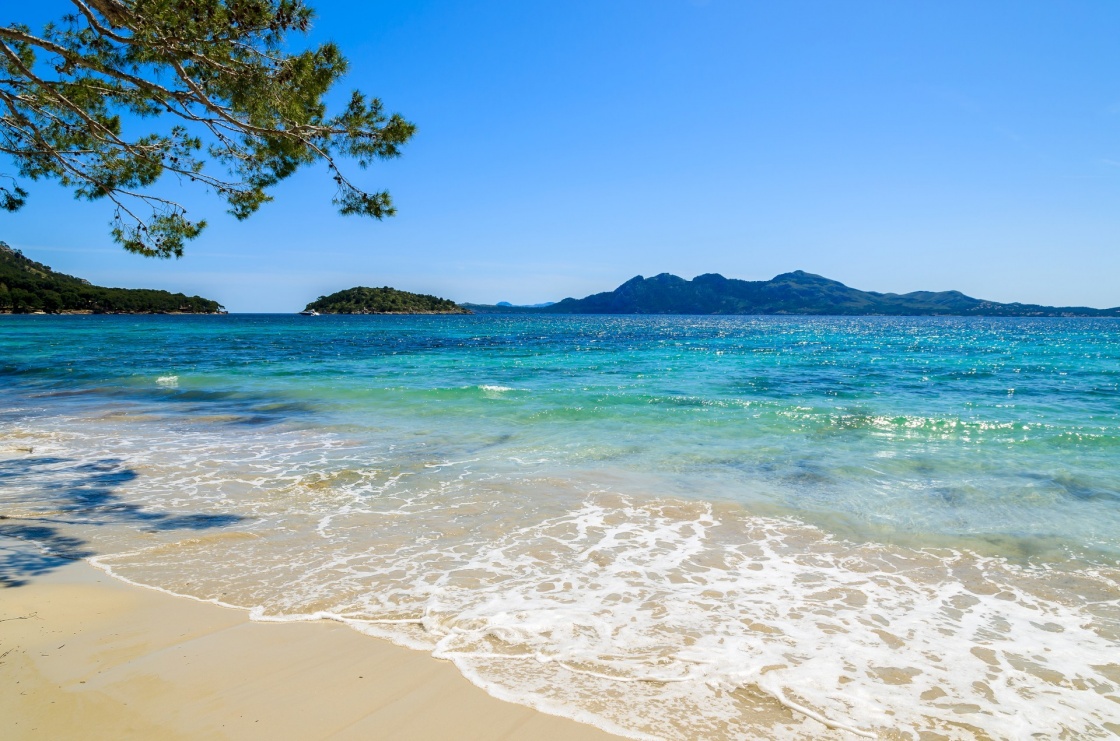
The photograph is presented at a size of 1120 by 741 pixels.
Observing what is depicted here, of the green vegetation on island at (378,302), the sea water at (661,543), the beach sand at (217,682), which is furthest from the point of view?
the green vegetation on island at (378,302)

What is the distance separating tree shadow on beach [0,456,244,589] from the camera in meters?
5.82

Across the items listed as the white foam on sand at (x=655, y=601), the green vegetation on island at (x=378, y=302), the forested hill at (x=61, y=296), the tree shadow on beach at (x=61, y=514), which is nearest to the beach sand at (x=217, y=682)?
the white foam on sand at (x=655, y=601)

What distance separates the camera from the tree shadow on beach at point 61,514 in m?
5.82

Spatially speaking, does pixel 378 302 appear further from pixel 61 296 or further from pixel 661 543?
pixel 661 543

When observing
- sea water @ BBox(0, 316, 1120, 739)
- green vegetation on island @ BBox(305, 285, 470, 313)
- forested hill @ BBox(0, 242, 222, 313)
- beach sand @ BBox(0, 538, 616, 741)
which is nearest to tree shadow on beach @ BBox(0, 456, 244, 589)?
sea water @ BBox(0, 316, 1120, 739)

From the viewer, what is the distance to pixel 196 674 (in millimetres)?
3838

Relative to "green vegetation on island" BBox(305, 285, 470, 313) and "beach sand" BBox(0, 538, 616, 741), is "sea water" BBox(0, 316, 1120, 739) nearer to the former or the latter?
"beach sand" BBox(0, 538, 616, 741)

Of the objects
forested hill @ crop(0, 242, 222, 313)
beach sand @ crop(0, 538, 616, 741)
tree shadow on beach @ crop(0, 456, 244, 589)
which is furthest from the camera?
forested hill @ crop(0, 242, 222, 313)

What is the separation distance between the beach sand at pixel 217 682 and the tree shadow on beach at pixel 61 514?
1173 millimetres

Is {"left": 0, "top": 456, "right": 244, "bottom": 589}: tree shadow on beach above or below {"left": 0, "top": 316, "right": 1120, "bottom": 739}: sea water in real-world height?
above

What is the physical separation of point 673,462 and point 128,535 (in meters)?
8.01

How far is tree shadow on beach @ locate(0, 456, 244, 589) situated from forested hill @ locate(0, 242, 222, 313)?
141447 mm

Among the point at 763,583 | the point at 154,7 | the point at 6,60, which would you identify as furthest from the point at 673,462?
the point at 6,60

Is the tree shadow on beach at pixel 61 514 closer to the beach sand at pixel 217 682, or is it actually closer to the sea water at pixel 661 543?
the sea water at pixel 661 543
